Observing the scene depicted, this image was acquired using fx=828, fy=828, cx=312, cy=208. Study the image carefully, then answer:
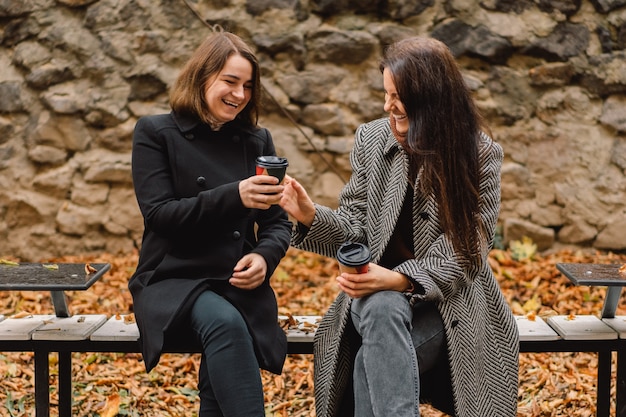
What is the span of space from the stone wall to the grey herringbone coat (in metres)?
2.37

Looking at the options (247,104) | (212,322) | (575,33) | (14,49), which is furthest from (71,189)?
(575,33)

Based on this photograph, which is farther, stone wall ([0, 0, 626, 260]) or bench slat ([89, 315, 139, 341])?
stone wall ([0, 0, 626, 260])

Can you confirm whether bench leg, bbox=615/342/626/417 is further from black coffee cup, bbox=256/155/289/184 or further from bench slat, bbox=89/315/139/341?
bench slat, bbox=89/315/139/341

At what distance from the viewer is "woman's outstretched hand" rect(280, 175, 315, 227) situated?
9.12 ft

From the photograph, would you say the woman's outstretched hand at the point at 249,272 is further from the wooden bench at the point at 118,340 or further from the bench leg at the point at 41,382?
the bench leg at the point at 41,382

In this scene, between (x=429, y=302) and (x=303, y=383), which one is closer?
(x=429, y=302)

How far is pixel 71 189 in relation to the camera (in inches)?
209

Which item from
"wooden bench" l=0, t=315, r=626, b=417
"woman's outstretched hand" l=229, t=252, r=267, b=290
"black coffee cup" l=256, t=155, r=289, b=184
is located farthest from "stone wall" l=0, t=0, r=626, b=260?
"black coffee cup" l=256, t=155, r=289, b=184

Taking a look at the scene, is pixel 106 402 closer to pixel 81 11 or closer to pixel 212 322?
pixel 212 322

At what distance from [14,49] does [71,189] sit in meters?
0.95

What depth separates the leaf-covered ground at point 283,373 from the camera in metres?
3.66

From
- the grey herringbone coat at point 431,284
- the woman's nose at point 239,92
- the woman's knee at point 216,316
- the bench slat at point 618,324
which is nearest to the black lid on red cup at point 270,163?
the grey herringbone coat at point 431,284

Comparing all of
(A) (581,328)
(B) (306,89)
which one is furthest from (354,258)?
(B) (306,89)

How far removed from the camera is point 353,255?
262 cm
